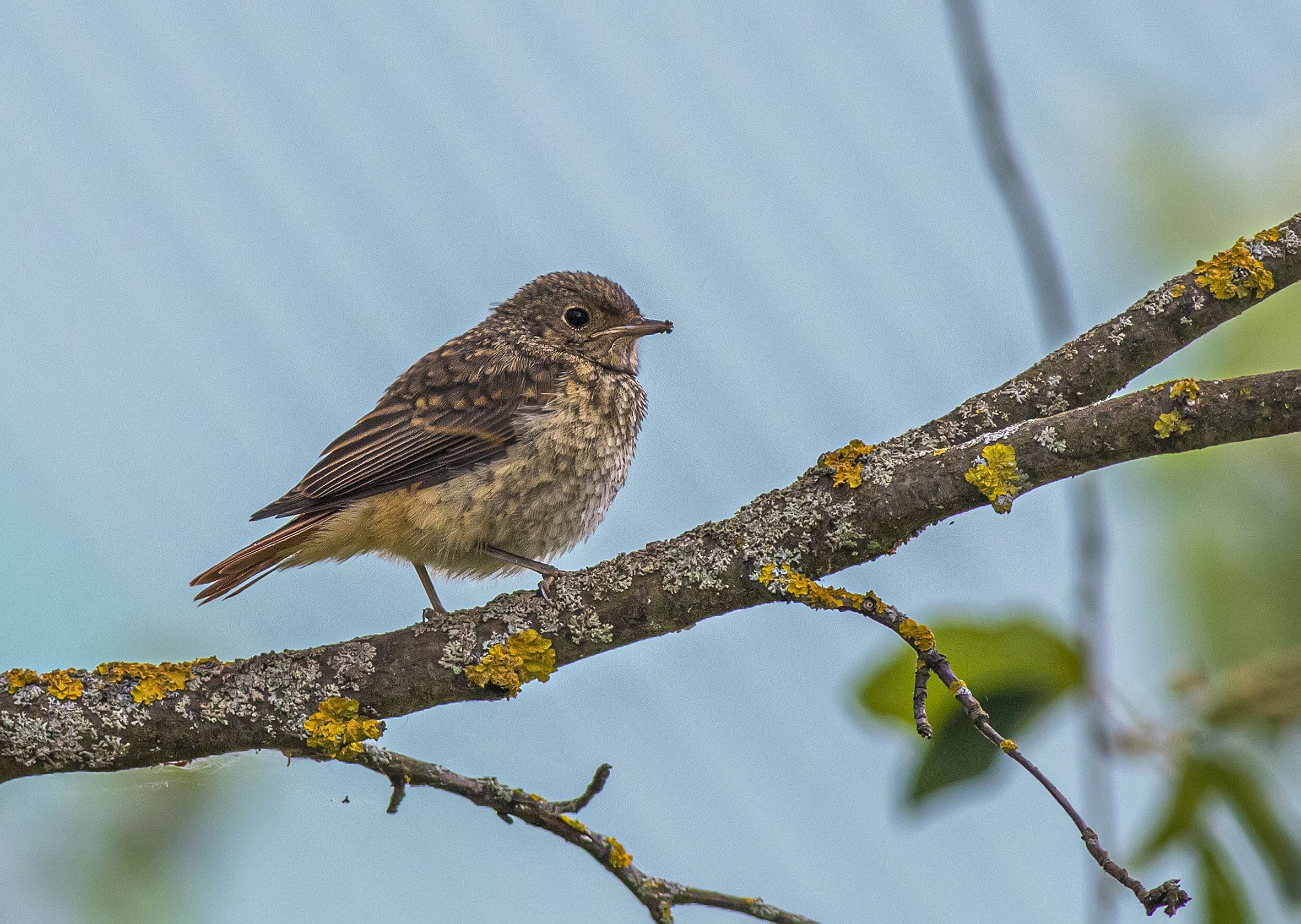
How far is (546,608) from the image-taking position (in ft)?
8.77

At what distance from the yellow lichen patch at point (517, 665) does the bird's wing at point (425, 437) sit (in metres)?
1.10

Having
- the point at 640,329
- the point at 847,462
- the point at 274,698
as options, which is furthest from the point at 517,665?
the point at 640,329

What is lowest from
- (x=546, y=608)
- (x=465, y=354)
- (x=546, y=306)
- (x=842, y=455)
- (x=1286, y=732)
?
(x=1286, y=732)

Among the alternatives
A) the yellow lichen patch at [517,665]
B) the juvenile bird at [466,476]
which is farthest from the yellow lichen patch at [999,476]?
the juvenile bird at [466,476]

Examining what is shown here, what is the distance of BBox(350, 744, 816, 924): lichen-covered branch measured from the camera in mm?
2541

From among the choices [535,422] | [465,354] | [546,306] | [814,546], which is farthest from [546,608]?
[546,306]

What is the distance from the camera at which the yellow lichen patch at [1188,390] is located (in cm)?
225

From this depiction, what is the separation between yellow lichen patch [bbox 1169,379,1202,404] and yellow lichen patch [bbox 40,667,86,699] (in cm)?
225

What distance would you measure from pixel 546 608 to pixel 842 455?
27.6 inches

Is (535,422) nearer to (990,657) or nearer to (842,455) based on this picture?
(842,455)

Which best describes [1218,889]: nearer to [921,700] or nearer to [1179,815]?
[1179,815]

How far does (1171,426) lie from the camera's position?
2.26m

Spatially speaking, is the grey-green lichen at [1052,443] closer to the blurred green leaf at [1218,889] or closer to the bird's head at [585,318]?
the blurred green leaf at [1218,889]

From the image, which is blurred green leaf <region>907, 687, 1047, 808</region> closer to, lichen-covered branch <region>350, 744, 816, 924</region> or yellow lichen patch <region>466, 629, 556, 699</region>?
lichen-covered branch <region>350, 744, 816, 924</region>
